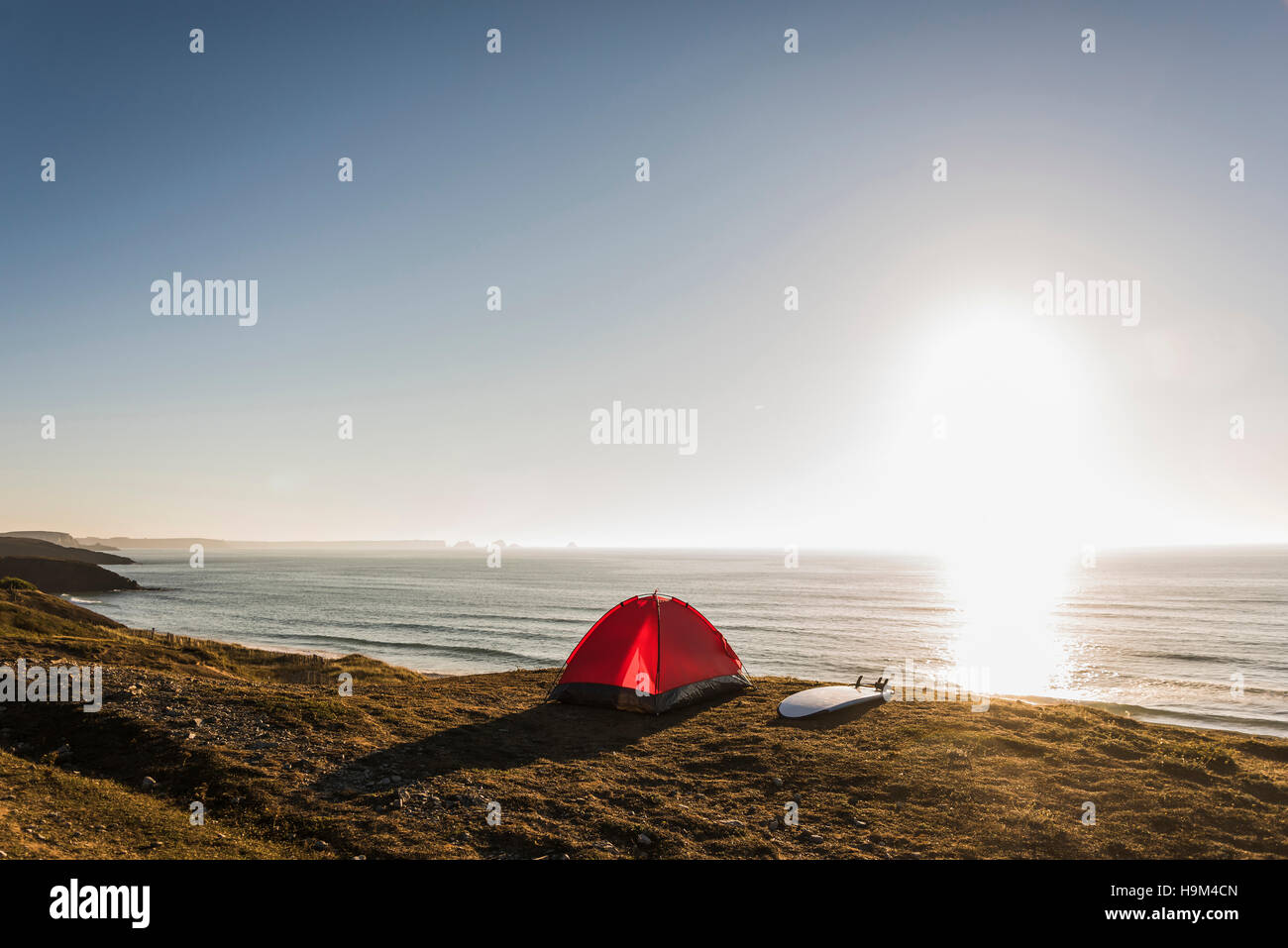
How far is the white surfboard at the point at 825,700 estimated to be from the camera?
14570 mm

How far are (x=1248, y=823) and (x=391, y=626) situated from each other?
5907 centimetres

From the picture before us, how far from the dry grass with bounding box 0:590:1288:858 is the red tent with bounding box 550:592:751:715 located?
49 centimetres

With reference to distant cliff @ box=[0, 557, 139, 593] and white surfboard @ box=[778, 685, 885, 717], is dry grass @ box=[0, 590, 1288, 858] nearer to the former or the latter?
white surfboard @ box=[778, 685, 885, 717]

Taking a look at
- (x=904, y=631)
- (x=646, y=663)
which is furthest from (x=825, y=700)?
(x=904, y=631)

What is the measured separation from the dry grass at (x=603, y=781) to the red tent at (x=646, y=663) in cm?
49

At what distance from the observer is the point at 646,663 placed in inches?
607

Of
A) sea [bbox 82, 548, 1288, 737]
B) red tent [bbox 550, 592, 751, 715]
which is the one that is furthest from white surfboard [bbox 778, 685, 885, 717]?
sea [bbox 82, 548, 1288, 737]

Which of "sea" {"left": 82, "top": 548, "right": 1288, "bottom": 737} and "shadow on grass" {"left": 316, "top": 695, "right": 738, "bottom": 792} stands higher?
"shadow on grass" {"left": 316, "top": 695, "right": 738, "bottom": 792}

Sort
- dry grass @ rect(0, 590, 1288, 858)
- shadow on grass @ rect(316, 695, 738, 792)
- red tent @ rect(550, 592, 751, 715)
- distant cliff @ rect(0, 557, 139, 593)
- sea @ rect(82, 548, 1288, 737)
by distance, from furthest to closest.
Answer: distant cliff @ rect(0, 557, 139, 593)
sea @ rect(82, 548, 1288, 737)
red tent @ rect(550, 592, 751, 715)
shadow on grass @ rect(316, 695, 738, 792)
dry grass @ rect(0, 590, 1288, 858)

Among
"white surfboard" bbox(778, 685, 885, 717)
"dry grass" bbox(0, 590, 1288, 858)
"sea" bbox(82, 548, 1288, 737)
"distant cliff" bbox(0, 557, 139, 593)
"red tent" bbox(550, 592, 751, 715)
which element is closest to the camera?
"dry grass" bbox(0, 590, 1288, 858)

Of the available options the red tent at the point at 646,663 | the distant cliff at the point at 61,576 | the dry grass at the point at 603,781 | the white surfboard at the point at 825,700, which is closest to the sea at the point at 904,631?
the white surfboard at the point at 825,700

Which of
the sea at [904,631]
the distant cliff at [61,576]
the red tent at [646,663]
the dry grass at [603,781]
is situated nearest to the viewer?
the dry grass at [603,781]

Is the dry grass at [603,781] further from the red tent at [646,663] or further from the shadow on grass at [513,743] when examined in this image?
the red tent at [646,663]

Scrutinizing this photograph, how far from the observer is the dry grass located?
7941 mm
